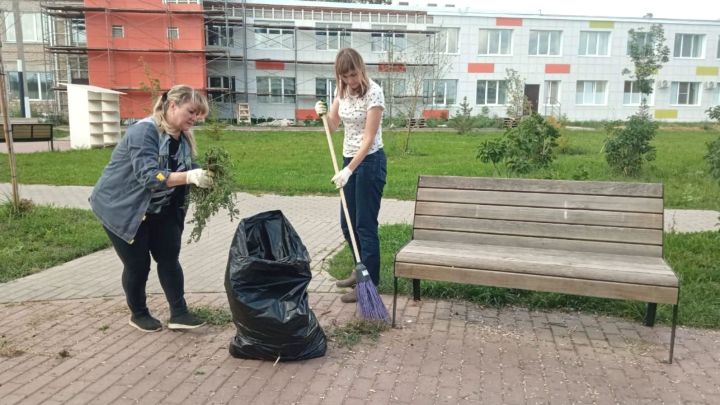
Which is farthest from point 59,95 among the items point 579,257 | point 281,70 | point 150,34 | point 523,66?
point 579,257

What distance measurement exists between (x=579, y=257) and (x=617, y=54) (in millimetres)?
37942

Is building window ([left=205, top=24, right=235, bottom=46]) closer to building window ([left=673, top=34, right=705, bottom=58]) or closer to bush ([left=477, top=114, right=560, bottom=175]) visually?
building window ([left=673, top=34, right=705, bottom=58])

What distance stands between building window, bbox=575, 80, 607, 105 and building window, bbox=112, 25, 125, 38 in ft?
88.6

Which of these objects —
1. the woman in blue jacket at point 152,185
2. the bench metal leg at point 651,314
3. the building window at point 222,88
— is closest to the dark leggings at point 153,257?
the woman in blue jacket at point 152,185

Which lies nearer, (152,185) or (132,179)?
(152,185)

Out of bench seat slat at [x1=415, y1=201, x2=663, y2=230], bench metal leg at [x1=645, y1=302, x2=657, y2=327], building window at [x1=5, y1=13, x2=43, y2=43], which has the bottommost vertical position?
bench metal leg at [x1=645, y1=302, x2=657, y2=327]

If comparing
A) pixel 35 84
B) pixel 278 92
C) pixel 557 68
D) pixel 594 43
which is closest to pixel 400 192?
pixel 278 92

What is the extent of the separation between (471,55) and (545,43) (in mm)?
4897

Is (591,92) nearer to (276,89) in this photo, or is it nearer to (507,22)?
(507,22)

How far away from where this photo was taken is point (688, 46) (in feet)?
128

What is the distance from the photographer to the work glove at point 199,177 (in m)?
3.46

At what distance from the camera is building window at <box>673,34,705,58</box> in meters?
38.6

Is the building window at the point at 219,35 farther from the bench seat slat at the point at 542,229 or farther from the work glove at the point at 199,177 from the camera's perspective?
the work glove at the point at 199,177

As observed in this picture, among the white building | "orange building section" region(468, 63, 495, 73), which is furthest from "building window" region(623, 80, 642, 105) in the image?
"orange building section" region(468, 63, 495, 73)
